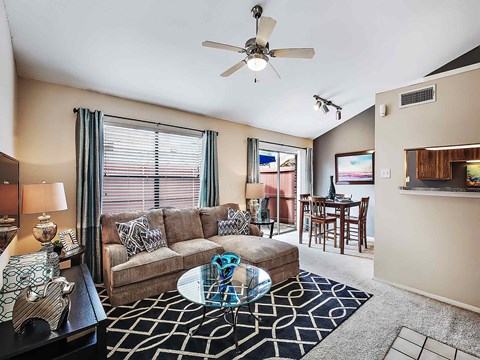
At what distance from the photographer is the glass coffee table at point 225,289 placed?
1894mm

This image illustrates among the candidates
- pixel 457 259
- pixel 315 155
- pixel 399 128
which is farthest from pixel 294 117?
pixel 457 259

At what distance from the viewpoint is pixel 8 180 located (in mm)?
1678

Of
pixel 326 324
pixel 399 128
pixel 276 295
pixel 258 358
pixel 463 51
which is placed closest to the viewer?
pixel 258 358

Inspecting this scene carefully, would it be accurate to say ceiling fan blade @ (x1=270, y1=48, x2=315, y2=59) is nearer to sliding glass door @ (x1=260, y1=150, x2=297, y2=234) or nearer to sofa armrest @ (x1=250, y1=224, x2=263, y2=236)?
sofa armrest @ (x1=250, y1=224, x2=263, y2=236)

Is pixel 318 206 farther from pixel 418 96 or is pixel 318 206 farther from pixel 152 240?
pixel 152 240

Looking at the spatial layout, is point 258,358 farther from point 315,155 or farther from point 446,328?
point 315,155

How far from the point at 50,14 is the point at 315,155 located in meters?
5.99

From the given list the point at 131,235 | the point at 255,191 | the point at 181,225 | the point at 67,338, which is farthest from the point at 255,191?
the point at 67,338

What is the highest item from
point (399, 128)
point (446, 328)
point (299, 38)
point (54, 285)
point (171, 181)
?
point (299, 38)

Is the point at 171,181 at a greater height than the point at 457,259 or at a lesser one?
greater

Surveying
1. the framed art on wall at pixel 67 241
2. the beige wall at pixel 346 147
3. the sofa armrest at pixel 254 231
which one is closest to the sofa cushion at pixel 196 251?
the sofa armrest at pixel 254 231

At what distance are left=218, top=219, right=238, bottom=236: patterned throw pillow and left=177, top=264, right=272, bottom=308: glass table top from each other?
1300 mm

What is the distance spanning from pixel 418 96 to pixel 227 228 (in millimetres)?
3194

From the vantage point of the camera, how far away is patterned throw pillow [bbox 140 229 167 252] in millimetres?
3004
